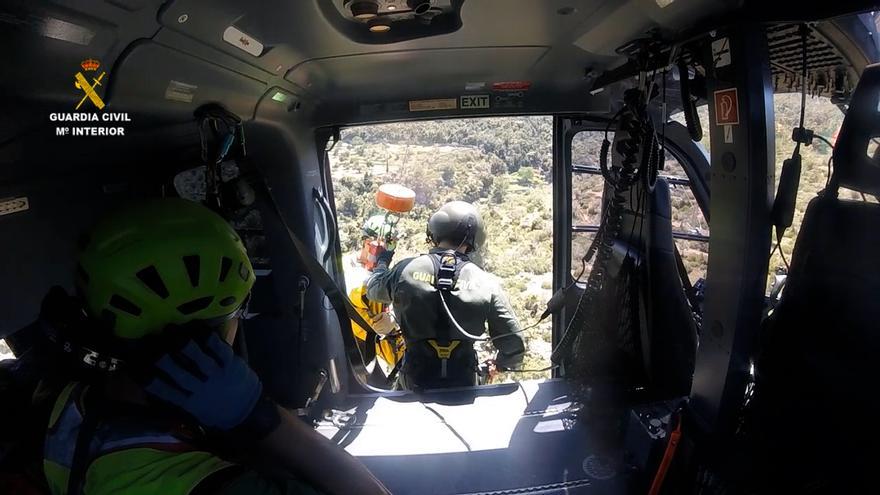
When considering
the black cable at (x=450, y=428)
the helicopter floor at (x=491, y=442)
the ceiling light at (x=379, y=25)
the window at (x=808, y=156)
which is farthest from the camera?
the black cable at (x=450, y=428)

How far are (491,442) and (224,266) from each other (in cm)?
217

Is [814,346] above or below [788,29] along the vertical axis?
below

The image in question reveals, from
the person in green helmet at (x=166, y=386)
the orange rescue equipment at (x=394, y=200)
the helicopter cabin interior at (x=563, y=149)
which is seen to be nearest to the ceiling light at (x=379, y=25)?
the helicopter cabin interior at (x=563, y=149)

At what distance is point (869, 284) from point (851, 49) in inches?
44.8

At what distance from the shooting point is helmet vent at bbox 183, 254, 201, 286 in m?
1.13

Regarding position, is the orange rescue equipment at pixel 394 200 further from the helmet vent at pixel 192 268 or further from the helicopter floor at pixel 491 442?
the helmet vent at pixel 192 268

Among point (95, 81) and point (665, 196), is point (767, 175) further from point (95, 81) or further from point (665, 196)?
point (95, 81)

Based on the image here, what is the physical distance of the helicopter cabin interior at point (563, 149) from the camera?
1.38 metres

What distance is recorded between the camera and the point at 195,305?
3.77 feet

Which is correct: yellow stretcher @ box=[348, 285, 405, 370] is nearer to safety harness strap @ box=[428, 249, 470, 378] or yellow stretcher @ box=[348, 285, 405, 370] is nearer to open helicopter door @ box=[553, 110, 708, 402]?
safety harness strap @ box=[428, 249, 470, 378]

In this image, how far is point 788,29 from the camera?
1.86 m

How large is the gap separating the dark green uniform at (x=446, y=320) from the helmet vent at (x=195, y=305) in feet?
7.46

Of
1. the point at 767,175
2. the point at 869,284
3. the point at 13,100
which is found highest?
the point at 13,100

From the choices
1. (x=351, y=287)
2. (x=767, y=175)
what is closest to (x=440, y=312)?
(x=351, y=287)
